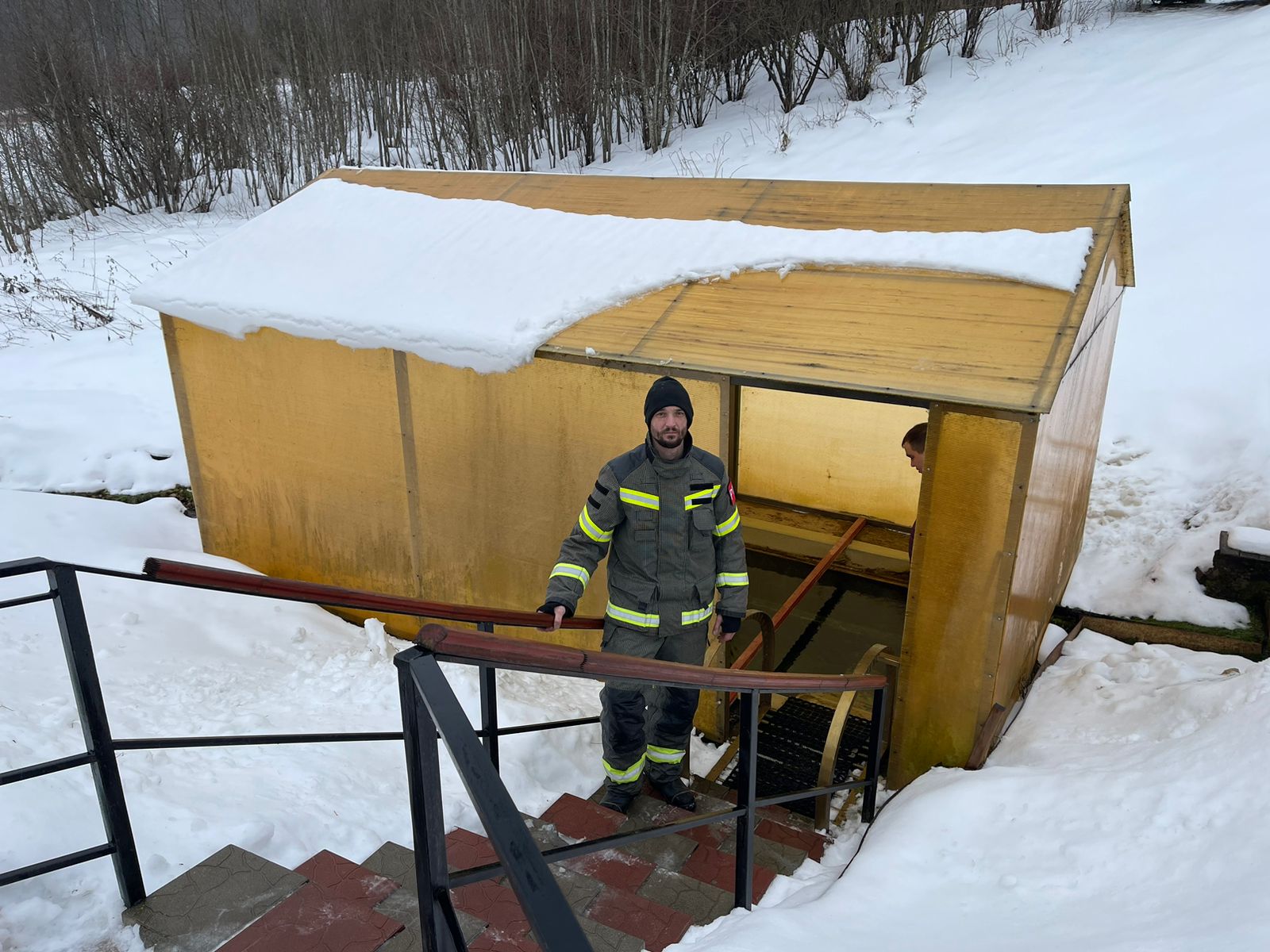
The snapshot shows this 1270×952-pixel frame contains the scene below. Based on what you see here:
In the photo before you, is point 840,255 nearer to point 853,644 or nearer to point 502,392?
point 502,392

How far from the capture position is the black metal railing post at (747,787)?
114 inches

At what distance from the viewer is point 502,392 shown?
205 inches

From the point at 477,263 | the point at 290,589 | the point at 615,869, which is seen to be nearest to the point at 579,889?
the point at 615,869

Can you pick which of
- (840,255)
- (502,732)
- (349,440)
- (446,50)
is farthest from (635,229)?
(446,50)

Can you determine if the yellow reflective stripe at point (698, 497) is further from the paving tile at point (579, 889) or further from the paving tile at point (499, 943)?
the paving tile at point (499, 943)

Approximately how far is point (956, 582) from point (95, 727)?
3428 mm

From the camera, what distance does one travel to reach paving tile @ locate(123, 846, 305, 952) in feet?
8.07

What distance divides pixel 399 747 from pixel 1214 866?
3.33m

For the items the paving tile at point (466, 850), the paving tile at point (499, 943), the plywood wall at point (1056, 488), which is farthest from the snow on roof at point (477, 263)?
the paving tile at point (499, 943)

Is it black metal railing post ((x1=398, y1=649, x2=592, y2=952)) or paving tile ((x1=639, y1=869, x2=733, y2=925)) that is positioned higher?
black metal railing post ((x1=398, y1=649, x2=592, y2=952))

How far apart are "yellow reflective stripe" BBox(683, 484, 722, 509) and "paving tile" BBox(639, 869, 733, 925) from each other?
4.70ft

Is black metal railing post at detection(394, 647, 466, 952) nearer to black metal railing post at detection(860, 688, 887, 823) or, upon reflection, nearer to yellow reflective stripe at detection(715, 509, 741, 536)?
yellow reflective stripe at detection(715, 509, 741, 536)

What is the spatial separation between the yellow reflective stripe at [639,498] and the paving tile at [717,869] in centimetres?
143

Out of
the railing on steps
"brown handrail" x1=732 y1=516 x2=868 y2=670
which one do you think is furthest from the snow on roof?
the railing on steps
